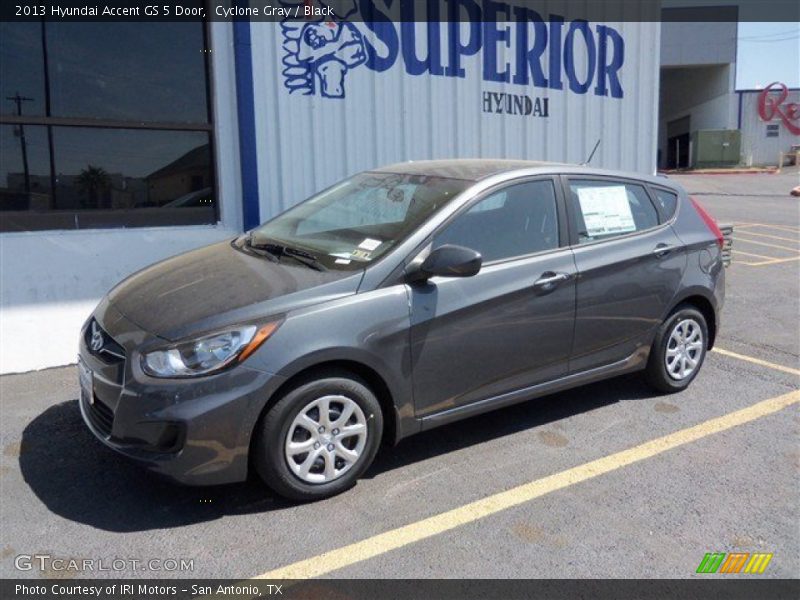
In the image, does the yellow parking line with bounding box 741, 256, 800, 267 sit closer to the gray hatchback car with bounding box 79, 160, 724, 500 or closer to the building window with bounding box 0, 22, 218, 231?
the gray hatchback car with bounding box 79, 160, 724, 500

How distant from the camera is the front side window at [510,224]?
12.6 ft

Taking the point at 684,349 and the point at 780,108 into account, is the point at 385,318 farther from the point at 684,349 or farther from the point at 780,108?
the point at 780,108

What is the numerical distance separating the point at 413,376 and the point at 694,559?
150cm

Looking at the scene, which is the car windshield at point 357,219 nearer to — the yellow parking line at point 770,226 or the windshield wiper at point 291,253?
the windshield wiper at point 291,253

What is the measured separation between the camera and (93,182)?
5.77 meters

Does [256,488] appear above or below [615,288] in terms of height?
below

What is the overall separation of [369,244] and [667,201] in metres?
2.36

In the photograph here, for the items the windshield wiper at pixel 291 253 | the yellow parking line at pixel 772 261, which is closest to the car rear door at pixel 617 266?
the windshield wiper at pixel 291 253

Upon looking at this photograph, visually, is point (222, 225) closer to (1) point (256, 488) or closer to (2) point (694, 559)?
(1) point (256, 488)

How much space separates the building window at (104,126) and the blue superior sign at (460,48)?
1003 mm

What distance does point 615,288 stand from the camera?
436 cm

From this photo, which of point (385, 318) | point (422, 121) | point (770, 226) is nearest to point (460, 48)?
point (422, 121)

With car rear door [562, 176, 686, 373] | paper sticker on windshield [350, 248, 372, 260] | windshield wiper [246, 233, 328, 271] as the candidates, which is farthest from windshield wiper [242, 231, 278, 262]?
car rear door [562, 176, 686, 373]

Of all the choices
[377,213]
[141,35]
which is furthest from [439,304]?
[141,35]
